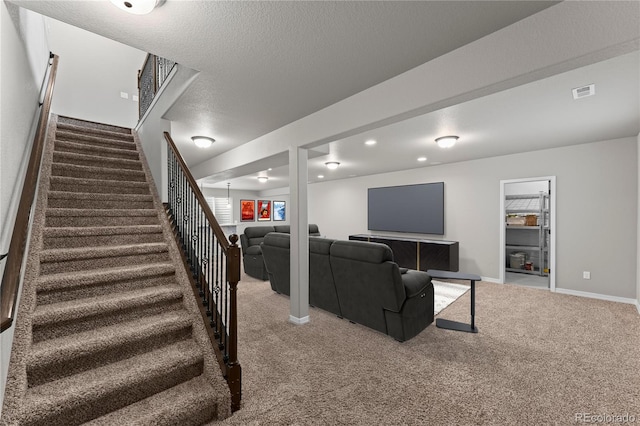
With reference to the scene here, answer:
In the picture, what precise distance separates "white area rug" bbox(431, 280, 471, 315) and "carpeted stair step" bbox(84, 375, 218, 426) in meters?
2.87

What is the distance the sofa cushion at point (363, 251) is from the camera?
9.29 ft

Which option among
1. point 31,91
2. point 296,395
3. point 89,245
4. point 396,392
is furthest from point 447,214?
point 31,91

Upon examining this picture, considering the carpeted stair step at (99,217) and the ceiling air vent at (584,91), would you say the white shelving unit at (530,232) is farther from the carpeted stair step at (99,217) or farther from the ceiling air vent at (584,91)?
the carpeted stair step at (99,217)

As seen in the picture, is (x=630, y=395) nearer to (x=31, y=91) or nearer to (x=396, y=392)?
(x=396, y=392)

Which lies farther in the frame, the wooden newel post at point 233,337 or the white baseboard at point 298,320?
the white baseboard at point 298,320

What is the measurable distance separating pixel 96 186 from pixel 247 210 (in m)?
7.22

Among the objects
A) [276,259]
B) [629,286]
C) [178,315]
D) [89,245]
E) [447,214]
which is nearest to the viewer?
[178,315]

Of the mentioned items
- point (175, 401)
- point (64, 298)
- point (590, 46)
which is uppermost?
point (590, 46)

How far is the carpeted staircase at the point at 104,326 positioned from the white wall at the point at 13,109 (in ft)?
0.72

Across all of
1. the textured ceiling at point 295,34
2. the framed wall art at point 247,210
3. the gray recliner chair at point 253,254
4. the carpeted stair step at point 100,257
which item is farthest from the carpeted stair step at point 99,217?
the framed wall art at point 247,210

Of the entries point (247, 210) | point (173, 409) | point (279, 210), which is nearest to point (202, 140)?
point (173, 409)

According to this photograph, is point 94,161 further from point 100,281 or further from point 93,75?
point 93,75

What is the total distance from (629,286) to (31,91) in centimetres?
743

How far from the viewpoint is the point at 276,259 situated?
167 inches
